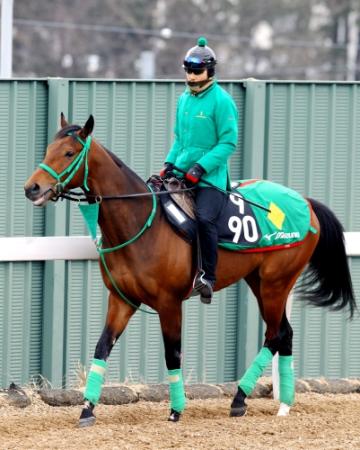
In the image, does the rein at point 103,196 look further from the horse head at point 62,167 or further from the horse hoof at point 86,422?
the horse hoof at point 86,422

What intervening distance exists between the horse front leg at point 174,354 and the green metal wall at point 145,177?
134cm

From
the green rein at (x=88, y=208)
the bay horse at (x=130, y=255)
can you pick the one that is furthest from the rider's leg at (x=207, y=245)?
the green rein at (x=88, y=208)

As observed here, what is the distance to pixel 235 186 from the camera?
8984 mm

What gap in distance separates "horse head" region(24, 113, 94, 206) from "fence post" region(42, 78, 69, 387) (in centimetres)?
135

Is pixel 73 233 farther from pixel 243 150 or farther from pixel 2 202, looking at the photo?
pixel 243 150

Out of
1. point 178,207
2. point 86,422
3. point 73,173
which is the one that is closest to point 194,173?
point 178,207

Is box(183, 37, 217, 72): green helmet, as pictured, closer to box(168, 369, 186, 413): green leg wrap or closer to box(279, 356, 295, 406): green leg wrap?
box(168, 369, 186, 413): green leg wrap

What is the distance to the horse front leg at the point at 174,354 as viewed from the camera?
331 inches

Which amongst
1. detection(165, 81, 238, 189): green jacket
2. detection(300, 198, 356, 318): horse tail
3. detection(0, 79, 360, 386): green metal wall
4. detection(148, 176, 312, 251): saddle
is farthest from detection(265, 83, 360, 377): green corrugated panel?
detection(165, 81, 238, 189): green jacket

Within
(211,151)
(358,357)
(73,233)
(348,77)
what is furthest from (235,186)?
(348,77)

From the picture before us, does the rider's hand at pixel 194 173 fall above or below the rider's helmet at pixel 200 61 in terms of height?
below

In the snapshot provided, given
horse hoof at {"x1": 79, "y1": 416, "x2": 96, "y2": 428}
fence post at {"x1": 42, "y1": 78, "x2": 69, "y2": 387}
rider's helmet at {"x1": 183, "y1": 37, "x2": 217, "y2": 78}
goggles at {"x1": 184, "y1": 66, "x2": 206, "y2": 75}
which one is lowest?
horse hoof at {"x1": 79, "y1": 416, "x2": 96, "y2": 428}

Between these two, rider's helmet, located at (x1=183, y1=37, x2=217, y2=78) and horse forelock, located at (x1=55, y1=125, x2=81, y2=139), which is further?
rider's helmet, located at (x1=183, y1=37, x2=217, y2=78)

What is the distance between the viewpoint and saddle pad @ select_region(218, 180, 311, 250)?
8.70 m
